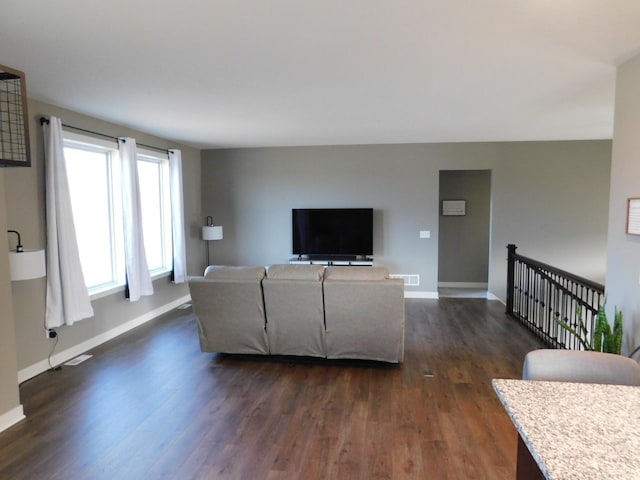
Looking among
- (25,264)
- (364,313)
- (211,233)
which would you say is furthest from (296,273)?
(211,233)

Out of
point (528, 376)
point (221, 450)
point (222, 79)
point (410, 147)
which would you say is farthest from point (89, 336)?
point (410, 147)

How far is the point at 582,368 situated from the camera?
5.46 ft

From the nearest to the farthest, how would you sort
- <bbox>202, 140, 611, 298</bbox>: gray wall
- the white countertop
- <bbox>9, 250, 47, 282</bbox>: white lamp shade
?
the white countertop < <bbox>9, 250, 47, 282</bbox>: white lamp shade < <bbox>202, 140, 611, 298</bbox>: gray wall

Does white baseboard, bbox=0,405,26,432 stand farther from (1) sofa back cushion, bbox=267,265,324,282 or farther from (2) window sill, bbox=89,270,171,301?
(1) sofa back cushion, bbox=267,265,324,282

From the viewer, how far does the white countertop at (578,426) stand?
1.03m

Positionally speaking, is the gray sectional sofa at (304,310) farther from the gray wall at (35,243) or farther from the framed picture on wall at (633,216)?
the framed picture on wall at (633,216)

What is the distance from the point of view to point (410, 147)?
267 inches

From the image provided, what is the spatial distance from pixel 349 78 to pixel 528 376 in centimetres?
245

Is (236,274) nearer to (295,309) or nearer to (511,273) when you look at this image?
(295,309)

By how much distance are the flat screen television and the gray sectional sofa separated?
3.06 metres

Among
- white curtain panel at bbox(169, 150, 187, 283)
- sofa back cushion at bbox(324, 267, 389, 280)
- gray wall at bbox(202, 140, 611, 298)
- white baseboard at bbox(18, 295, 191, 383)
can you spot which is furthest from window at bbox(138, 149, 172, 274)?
sofa back cushion at bbox(324, 267, 389, 280)

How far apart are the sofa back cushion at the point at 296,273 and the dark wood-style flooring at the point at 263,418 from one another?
93cm

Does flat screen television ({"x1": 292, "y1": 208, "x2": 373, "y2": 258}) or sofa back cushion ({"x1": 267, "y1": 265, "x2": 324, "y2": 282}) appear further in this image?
flat screen television ({"x1": 292, "y1": 208, "x2": 373, "y2": 258})

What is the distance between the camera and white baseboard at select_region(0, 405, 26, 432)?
2.81 metres
